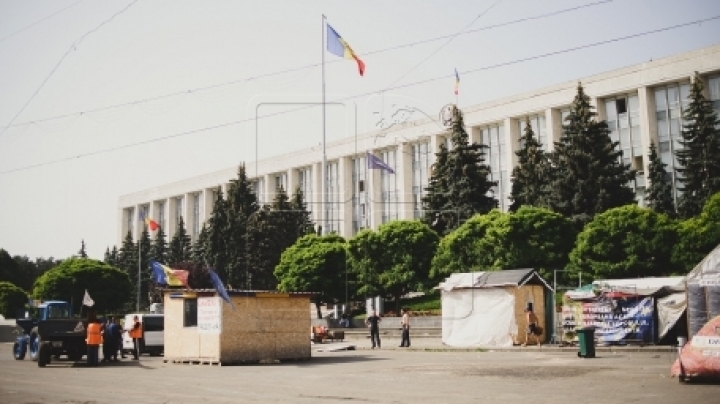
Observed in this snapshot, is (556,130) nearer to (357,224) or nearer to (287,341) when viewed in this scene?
(357,224)

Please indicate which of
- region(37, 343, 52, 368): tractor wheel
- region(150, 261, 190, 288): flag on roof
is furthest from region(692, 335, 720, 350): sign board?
region(150, 261, 190, 288): flag on roof

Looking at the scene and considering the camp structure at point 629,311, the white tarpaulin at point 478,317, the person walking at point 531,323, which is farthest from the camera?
the white tarpaulin at point 478,317

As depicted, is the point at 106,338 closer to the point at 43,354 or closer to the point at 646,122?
the point at 43,354

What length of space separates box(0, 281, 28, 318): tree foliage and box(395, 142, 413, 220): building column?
156 ft

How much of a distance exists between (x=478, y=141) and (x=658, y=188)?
91.1ft

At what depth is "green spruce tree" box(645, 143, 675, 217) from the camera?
189 feet

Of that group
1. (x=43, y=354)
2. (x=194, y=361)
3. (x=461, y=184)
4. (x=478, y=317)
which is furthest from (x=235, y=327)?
(x=461, y=184)

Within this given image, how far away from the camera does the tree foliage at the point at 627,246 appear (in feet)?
143

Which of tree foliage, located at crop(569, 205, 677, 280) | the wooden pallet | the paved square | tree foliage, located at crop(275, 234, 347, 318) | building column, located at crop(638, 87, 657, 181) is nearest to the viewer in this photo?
the paved square

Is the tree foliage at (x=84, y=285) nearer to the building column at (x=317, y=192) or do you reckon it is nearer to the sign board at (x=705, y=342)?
the building column at (x=317, y=192)

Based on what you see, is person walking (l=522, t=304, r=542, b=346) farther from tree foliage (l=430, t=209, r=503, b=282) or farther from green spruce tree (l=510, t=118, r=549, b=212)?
green spruce tree (l=510, t=118, r=549, b=212)

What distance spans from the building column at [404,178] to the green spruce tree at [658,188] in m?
31.0

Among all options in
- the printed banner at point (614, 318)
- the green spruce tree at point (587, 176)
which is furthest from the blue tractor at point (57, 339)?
the green spruce tree at point (587, 176)

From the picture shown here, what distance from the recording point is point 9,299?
8625cm
